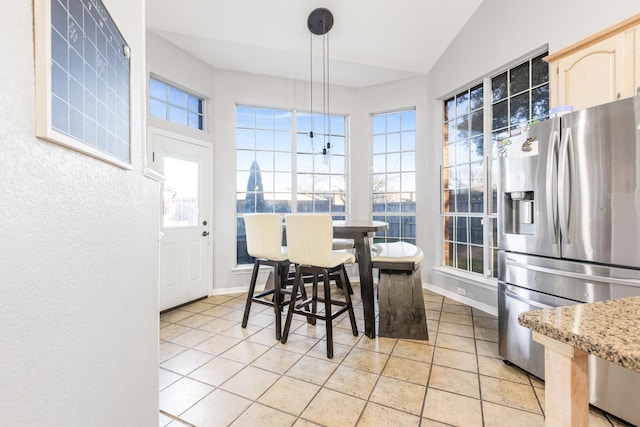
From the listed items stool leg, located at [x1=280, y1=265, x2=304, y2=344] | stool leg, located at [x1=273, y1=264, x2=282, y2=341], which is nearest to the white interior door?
stool leg, located at [x1=273, y1=264, x2=282, y2=341]

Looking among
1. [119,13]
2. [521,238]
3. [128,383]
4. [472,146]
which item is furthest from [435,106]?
[128,383]

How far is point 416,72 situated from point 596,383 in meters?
3.73

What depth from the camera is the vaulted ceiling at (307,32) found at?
3.14 meters

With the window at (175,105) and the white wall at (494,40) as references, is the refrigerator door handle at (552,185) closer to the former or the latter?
the white wall at (494,40)

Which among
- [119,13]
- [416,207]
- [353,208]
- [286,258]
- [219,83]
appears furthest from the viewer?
[353,208]

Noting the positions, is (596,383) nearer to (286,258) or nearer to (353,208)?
(286,258)

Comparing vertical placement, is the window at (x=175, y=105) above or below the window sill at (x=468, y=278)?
above

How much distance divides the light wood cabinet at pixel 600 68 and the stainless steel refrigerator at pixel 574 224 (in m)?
0.49

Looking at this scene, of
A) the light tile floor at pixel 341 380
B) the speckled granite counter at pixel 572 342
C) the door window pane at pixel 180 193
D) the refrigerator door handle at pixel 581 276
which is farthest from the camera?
the door window pane at pixel 180 193

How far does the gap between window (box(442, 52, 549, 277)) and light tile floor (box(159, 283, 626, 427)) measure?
102 centimetres

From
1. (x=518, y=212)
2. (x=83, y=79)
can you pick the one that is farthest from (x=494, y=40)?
(x=83, y=79)

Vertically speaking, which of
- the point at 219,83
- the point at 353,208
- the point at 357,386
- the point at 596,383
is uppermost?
the point at 219,83

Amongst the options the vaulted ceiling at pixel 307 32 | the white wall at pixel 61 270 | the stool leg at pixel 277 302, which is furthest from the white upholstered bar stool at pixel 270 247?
the vaulted ceiling at pixel 307 32

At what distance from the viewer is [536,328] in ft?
2.24
